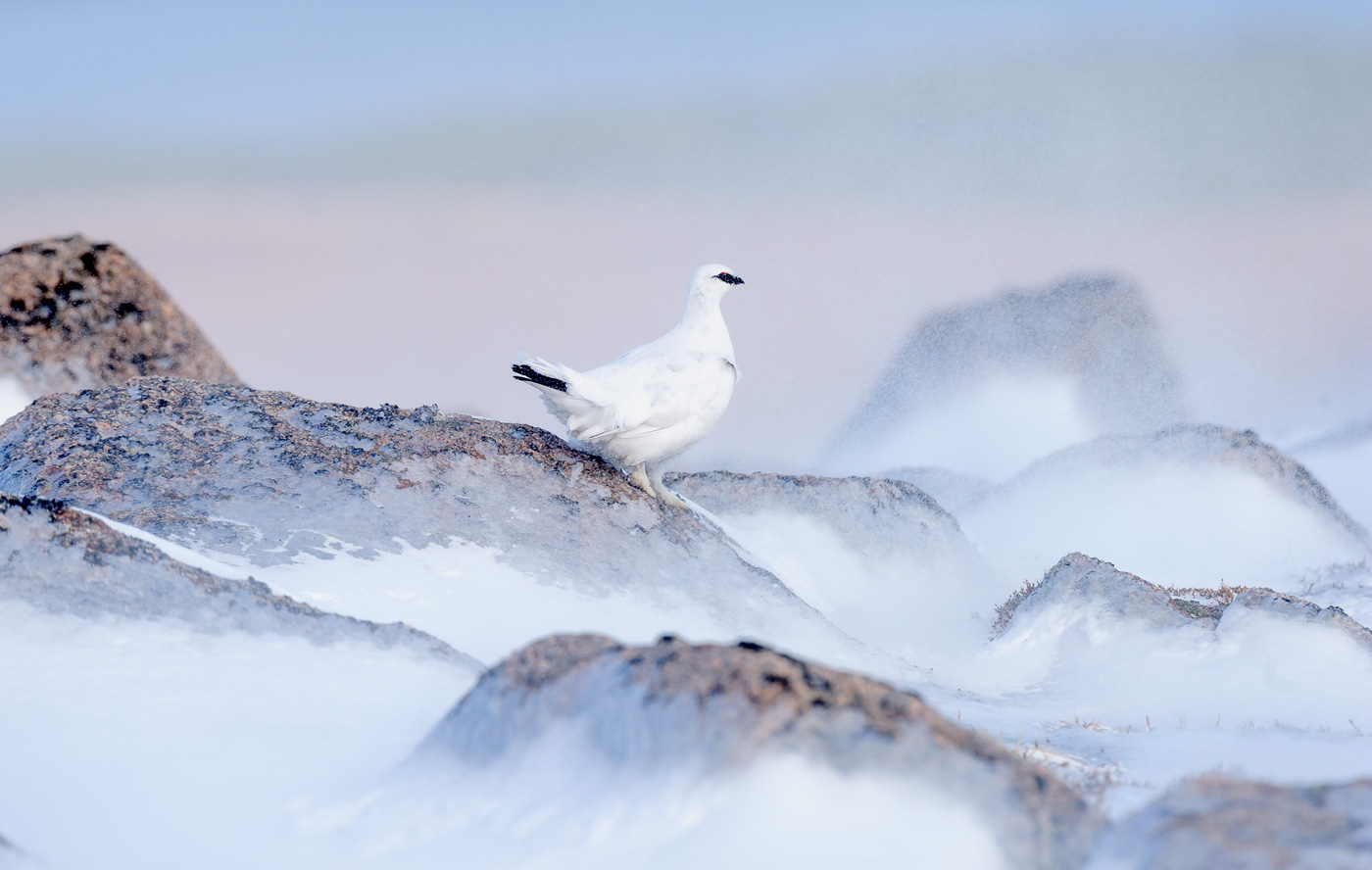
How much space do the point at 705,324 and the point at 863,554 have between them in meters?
3.79

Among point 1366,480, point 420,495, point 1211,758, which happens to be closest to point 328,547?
point 420,495

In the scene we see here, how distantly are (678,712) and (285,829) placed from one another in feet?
4.28

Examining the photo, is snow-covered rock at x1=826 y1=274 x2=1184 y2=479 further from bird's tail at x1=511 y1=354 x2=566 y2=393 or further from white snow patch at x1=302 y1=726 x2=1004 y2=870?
white snow patch at x1=302 y1=726 x2=1004 y2=870

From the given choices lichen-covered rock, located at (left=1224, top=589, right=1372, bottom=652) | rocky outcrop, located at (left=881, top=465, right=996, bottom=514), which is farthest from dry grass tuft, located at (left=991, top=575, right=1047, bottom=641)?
rocky outcrop, located at (left=881, top=465, right=996, bottom=514)

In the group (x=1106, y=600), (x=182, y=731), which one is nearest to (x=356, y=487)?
(x=182, y=731)

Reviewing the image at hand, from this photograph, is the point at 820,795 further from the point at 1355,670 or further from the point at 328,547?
the point at 1355,670

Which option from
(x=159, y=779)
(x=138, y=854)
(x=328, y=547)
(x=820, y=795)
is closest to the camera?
(x=820, y=795)

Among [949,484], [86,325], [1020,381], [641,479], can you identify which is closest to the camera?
[641,479]

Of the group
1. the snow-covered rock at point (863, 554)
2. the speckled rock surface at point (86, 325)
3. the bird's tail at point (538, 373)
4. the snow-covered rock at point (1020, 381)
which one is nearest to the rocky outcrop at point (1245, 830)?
the bird's tail at point (538, 373)

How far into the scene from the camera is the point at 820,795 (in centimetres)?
315

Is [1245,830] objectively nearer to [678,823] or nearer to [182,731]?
[678,823]

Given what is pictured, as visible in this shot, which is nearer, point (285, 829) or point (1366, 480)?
point (285, 829)

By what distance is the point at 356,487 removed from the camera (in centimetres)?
812

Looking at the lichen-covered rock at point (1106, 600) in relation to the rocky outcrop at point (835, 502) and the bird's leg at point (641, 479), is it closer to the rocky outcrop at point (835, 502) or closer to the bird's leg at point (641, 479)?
the rocky outcrop at point (835, 502)
